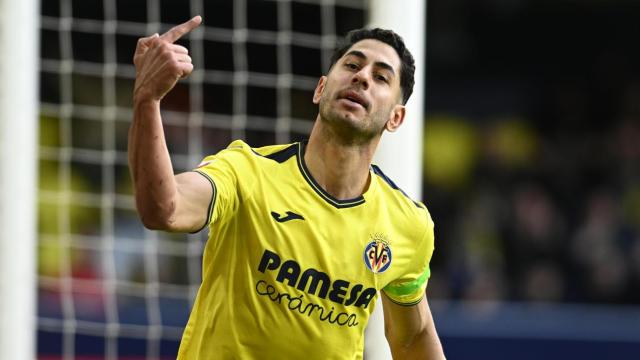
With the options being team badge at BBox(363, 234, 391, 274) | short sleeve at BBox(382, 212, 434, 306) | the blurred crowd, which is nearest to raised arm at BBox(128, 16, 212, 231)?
team badge at BBox(363, 234, 391, 274)

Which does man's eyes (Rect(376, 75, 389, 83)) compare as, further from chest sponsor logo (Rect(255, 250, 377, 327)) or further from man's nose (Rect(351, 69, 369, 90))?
chest sponsor logo (Rect(255, 250, 377, 327))

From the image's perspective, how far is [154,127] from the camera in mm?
3197

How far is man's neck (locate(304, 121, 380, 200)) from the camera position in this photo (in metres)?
4.07

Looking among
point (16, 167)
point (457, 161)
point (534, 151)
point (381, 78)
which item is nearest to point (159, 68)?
point (381, 78)

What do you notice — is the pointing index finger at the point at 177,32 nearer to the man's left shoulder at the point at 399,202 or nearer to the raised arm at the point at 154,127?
the raised arm at the point at 154,127

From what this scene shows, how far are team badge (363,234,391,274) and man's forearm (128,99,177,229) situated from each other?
1006 millimetres

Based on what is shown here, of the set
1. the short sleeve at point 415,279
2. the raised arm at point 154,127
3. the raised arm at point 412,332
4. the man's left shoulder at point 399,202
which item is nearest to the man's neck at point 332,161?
the man's left shoulder at point 399,202

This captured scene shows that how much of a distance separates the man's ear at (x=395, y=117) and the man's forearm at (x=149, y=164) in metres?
1.15

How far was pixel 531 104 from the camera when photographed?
45.3 feet

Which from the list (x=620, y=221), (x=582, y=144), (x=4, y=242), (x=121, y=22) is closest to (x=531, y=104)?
(x=582, y=144)

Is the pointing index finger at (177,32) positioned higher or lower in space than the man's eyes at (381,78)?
higher

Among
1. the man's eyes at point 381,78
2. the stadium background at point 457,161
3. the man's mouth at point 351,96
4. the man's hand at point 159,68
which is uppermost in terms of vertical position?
the man's hand at point 159,68

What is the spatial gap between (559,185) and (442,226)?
1.33m

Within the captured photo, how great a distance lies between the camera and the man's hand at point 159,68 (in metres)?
3.20
